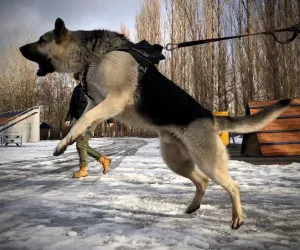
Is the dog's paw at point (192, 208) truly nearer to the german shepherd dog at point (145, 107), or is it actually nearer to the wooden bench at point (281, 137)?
the german shepherd dog at point (145, 107)

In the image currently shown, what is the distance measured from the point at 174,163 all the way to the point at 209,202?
698 millimetres

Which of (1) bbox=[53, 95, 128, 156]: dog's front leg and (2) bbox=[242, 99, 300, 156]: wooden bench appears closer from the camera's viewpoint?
(1) bbox=[53, 95, 128, 156]: dog's front leg

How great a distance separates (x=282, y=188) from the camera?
4.12 metres

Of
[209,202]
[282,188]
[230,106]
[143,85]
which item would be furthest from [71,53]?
[230,106]

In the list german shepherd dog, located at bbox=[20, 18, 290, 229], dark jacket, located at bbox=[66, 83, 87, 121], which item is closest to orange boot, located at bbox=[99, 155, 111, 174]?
dark jacket, located at bbox=[66, 83, 87, 121]

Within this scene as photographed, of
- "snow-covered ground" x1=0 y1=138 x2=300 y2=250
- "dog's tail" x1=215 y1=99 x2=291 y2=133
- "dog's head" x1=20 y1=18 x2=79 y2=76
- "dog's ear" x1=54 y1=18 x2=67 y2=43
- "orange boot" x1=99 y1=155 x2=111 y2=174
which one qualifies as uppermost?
"dog's ear" x1=54 y1=18 x2=67 y2=43

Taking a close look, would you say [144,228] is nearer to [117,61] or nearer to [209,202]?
[209,202]

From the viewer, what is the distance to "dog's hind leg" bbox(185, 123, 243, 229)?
2.63 m

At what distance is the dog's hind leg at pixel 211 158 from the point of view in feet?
8.64

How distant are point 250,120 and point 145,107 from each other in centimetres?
113

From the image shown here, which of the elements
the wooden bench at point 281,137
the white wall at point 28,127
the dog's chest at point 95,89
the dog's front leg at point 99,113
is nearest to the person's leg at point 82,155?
the dog's chest at point 95,89

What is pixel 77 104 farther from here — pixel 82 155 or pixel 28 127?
pixel 28 127

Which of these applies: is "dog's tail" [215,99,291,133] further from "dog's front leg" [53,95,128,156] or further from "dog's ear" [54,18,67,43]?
"dog's ear" [54,18,67,43]

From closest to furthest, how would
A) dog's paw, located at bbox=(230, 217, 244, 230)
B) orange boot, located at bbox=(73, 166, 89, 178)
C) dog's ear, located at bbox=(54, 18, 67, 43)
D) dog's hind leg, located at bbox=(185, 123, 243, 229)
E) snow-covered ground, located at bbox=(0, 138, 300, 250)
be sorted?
snow-covered ground, located at bbox=(0, 138, 300, 250), dog's paw, located at bbox=(230, 217, 244, 230), dog's hind leg, located at bbox=(185, 123, 243, 229), dog's ear, located at bbox=(54, 18, 67, 43), orange boot, located at bbox=(73, 166, 89, 178)
